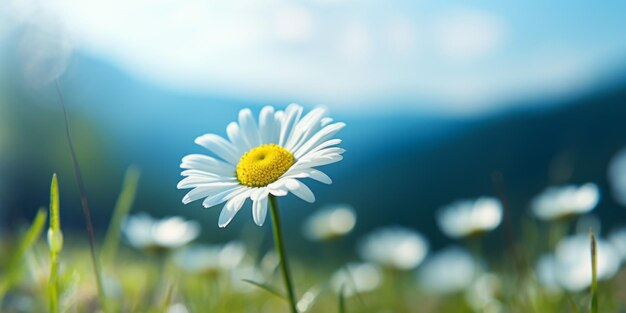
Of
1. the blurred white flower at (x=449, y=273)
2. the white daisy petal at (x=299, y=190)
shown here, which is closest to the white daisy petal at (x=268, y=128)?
the white daisy petal at (x=299, y=190)

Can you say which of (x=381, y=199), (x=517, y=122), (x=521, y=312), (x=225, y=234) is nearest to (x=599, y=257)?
(x=521, y=312)

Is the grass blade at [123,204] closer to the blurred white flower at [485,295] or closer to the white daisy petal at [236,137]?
the white daisy petal at [236,137]

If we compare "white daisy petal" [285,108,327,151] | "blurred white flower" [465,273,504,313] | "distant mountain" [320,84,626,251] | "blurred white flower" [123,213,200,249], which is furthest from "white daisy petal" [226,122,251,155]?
"distant mountain" [320,84,626,251]

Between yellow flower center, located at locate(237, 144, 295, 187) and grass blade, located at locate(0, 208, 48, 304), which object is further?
grass blade, located at locate(0, 208, 48, 304)

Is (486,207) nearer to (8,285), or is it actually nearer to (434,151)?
(8,285)

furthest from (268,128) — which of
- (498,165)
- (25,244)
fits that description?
(498,165)

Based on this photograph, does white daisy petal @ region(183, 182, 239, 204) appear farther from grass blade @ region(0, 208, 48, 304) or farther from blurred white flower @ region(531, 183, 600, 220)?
blurred white flower @ region(531, 183, 600, 220)

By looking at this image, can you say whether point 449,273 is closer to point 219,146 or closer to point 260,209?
point 219,146
